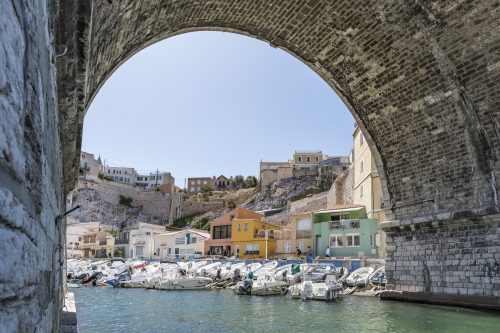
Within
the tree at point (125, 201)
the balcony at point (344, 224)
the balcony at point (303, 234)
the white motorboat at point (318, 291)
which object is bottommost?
the white motorboat at point (318, 291)

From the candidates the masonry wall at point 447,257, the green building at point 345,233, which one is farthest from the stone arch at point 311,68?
the green building at point 345,233

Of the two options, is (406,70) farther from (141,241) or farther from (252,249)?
(141,241)

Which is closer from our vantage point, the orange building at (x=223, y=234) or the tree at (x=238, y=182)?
the orange building at (x=223, y=234)

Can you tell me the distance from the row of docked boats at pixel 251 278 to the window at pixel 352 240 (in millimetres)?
4321

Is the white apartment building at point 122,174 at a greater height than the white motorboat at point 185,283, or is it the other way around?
the white apartment building at point 122,174

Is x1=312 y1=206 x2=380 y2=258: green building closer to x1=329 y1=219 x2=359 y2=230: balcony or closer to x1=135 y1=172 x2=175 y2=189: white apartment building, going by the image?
x1=329 y1=219 x2=359 y2=230: balcony

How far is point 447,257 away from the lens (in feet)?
39.8

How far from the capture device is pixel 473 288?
37.7ft

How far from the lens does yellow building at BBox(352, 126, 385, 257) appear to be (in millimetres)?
25031

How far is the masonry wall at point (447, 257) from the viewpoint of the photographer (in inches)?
438

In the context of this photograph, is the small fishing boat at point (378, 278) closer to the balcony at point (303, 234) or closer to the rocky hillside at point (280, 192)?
the balcony at point (303, 234)

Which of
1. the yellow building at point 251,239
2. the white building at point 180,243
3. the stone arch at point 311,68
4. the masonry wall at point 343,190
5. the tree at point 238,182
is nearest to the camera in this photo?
the stone arch at point 311,68

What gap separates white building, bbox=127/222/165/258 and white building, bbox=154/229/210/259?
1.58 meters

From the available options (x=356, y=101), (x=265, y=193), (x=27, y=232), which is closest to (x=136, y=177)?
(x=265, y=193)
